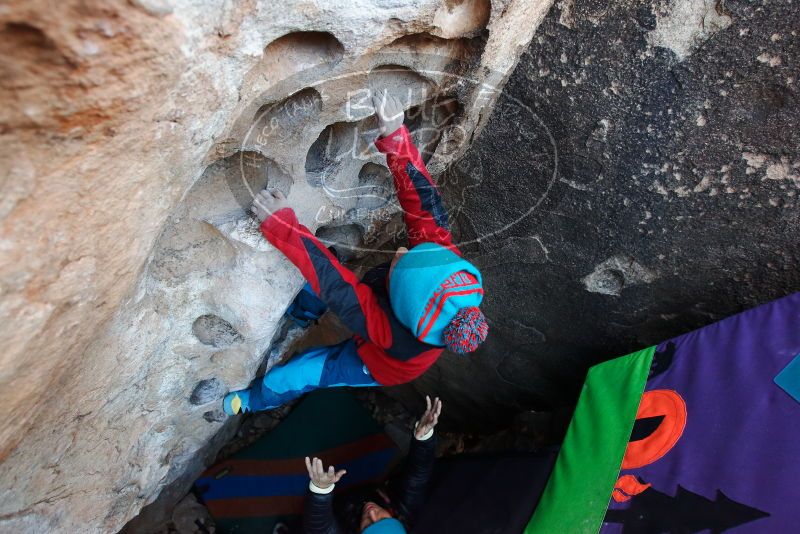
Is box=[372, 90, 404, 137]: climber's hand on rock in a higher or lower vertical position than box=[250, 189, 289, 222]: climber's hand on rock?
higher

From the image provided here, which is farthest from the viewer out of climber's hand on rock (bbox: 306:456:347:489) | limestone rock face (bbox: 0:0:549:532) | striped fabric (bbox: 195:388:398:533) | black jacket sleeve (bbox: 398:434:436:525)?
striped fabric (bbox: 195:388:398:533)

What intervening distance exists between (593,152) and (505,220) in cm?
31

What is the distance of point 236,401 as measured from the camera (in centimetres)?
147

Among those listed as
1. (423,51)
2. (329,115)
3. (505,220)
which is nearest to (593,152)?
(505,220)

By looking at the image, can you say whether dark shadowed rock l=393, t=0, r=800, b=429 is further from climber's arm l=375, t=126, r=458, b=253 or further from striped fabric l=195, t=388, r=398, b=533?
striped fabric l=195, t=388, r=398, b=533

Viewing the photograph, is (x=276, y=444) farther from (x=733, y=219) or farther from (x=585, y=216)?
(x=733, y=219)

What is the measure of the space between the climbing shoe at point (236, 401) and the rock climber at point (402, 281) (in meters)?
0.37

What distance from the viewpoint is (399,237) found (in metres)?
1.56

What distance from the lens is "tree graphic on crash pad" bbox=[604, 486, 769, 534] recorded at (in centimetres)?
101

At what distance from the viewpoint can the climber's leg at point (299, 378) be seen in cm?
144

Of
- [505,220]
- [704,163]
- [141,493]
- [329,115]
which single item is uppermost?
[704,163]

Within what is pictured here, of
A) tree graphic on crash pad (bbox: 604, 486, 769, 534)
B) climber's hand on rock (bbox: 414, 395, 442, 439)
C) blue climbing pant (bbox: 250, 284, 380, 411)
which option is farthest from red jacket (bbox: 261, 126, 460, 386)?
tree graphic on crash pad (bbox: 604, 486, 769, 534)

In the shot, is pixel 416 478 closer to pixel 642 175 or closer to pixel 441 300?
pixel 441 300

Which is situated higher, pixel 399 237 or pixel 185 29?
pixel 399 237
